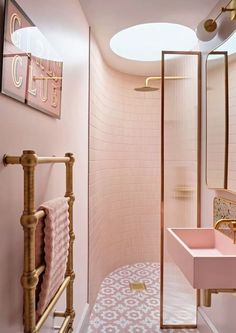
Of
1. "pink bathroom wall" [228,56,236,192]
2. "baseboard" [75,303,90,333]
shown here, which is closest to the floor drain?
"baseboard" [75,303,90,333]

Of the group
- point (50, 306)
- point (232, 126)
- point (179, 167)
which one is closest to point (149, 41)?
point (179, 167)

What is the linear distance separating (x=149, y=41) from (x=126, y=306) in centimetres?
276

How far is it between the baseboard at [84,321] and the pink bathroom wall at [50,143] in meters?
0.06

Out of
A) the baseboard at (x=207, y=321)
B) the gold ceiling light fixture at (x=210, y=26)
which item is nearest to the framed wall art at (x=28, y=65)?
the gold ceiling light fixture at (x=210, y=26)

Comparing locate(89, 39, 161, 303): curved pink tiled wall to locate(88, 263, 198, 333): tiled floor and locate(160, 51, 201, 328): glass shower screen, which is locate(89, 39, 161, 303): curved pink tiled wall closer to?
locate(88, 263, 198, 333): tiled floor

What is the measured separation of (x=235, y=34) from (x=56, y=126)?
4.01 feet

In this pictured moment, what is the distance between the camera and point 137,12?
2.23m

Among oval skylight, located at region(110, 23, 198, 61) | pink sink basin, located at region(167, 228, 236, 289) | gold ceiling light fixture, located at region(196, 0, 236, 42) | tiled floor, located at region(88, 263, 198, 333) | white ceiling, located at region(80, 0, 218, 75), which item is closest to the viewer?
pink sink basin, located at region(167, 228, 236, 289)

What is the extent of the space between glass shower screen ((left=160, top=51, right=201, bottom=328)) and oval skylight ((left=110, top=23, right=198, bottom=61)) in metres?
0.76

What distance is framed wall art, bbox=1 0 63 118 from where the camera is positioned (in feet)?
3.22

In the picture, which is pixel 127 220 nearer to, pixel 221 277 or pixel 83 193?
pixel 83 193

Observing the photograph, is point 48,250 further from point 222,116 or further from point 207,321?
point 207,321

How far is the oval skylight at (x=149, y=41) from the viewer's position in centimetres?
318

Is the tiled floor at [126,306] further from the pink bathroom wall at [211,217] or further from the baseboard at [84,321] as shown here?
the pink bathroom wall at [211,217]
